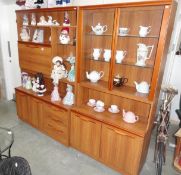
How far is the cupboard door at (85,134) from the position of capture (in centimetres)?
212

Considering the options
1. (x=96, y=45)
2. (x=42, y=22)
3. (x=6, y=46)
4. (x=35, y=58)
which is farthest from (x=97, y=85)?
(x=6, y=46)

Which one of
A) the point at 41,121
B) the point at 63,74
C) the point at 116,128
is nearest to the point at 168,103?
the point at 116,128

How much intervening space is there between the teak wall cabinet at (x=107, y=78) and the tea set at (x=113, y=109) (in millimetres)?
54

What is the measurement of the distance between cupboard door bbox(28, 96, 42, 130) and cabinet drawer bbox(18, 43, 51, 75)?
0.47 metres

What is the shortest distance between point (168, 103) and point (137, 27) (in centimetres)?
99

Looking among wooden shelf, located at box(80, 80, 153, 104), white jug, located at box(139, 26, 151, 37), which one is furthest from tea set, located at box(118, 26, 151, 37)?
wooden shelf, located at box(80, 80, 153, 104)

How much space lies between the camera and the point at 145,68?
196 centimetres

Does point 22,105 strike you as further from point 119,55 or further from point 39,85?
point 119,55

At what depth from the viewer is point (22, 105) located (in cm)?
291

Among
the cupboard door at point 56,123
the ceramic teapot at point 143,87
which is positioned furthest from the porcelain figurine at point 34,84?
the ceramic teapot at point 143,87

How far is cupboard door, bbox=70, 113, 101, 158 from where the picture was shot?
2.12m

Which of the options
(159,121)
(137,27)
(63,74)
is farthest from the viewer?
(63,74)

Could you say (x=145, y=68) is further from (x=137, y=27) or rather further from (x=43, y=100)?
(x=43, y=100)

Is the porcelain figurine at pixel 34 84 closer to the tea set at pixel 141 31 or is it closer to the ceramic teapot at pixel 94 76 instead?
the ceramic teapot at pixel 94 76
